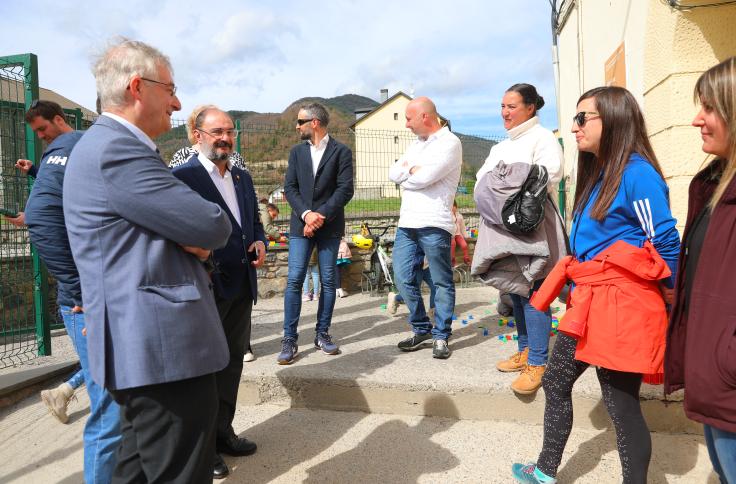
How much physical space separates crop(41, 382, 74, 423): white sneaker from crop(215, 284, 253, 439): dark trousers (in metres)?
1.23

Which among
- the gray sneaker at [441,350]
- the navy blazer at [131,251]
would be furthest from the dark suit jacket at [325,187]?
the navy blazer at [131,251]

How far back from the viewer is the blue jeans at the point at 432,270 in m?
4.30

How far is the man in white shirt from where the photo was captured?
426 cm

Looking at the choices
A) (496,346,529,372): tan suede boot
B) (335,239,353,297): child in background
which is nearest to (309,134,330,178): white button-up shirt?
(496,346,529,372): tan suede boot

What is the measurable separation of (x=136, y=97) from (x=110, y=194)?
15.7 inches

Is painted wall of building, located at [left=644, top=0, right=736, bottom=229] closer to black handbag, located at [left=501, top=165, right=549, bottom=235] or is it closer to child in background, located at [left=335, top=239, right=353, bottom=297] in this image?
black handbag, located at [left=501, top=165, right=549, bottom=235]

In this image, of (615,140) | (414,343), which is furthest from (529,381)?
(615,140)

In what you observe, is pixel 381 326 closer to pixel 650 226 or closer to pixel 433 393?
pixel 433 393

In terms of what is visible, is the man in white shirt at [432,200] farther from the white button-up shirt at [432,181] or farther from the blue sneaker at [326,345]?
the blue sneaker at [326,345]

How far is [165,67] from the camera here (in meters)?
1.96

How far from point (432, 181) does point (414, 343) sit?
4.57ft

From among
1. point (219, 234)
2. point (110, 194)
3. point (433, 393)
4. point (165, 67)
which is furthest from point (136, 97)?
point (433, 393)

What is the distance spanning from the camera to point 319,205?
181 inches

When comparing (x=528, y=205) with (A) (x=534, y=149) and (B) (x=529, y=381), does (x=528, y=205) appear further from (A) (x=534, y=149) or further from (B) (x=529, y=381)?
(B) (x=529, y=381)
